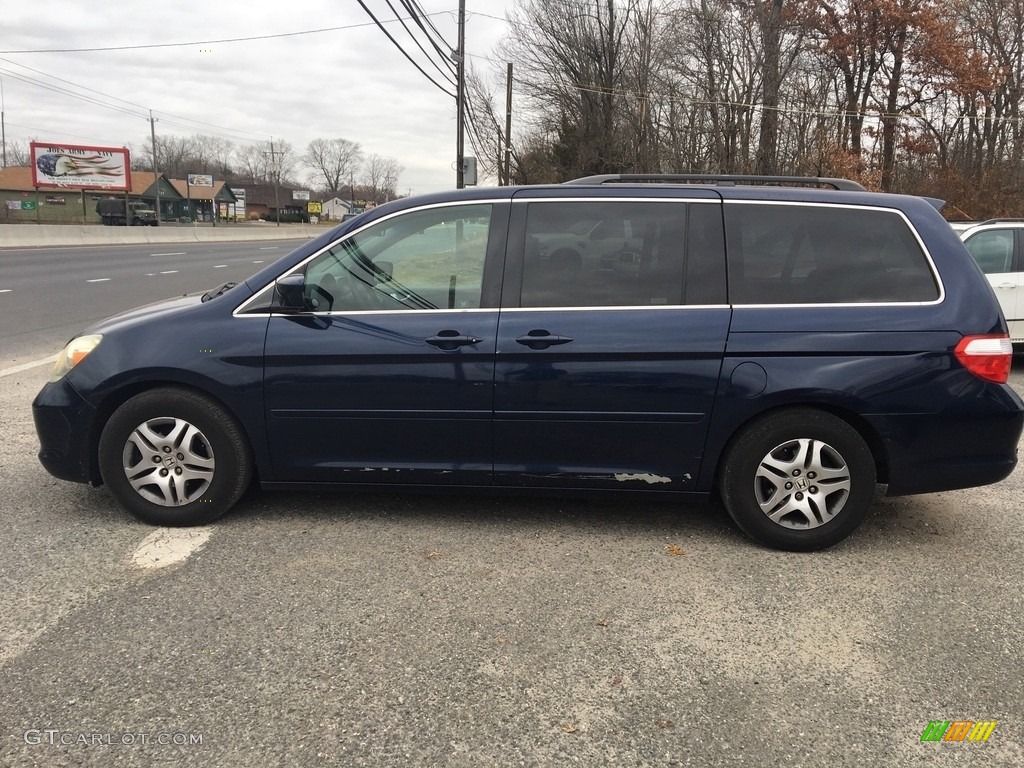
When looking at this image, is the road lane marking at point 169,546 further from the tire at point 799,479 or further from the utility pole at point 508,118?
the utility pole at point 508,118

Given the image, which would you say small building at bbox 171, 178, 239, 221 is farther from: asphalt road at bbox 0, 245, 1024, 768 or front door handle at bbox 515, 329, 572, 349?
front door handle at bbox 515, 329, 572, 349

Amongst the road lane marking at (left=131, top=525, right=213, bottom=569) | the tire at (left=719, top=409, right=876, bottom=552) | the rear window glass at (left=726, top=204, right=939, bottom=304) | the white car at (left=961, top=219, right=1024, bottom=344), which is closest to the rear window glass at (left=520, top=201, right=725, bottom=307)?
the rear window glass at (left=726, top=204, right=939, bottom=304)

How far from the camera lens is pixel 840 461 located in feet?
12.0

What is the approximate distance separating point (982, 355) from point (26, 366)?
329 inches

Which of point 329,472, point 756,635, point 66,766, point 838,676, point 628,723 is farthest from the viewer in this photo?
point 329,472

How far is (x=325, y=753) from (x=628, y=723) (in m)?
0.96

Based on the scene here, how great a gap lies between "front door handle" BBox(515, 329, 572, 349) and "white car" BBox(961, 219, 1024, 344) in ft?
21.5

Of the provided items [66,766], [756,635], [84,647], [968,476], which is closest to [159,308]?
[84,647]

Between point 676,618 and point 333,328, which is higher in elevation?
point 333,328

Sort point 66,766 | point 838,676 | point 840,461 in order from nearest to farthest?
point 66,766
point 838,676
point 840,461

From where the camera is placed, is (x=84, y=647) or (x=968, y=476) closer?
(x=84, y=647)

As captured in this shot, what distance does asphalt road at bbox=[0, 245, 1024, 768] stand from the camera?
239cm

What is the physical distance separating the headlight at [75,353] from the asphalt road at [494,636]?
785 millimetres

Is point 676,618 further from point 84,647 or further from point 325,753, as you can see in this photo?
point 84,647
